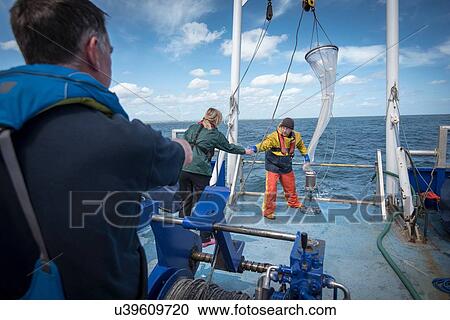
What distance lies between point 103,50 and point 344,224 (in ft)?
15.0

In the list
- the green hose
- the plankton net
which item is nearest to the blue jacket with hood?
the green hose

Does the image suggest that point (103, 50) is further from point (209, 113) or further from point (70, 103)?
point (209, 113)

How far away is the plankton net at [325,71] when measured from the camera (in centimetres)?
466

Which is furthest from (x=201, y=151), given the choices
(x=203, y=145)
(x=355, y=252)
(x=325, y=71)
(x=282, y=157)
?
(x=325, y=71)

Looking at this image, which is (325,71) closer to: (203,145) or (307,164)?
(307,164)

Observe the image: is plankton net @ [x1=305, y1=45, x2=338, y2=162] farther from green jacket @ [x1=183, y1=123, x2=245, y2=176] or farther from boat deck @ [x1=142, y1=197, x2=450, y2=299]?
green jacket @ [x1=183, y1=123, x2=245, y2=176]

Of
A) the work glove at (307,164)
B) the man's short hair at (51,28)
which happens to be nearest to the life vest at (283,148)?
the work glove at (307,164)

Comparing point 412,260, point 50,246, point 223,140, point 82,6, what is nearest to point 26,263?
point 50,246

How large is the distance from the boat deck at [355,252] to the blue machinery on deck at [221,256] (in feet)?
3.07

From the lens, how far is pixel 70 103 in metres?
0.76

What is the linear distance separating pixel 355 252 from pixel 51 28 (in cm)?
391

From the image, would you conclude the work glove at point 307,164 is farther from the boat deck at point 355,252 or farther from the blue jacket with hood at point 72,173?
the blue jacket with hood at point 72,173

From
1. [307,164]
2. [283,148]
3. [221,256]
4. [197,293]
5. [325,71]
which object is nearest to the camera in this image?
[197,293]

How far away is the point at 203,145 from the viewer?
12.6ft
